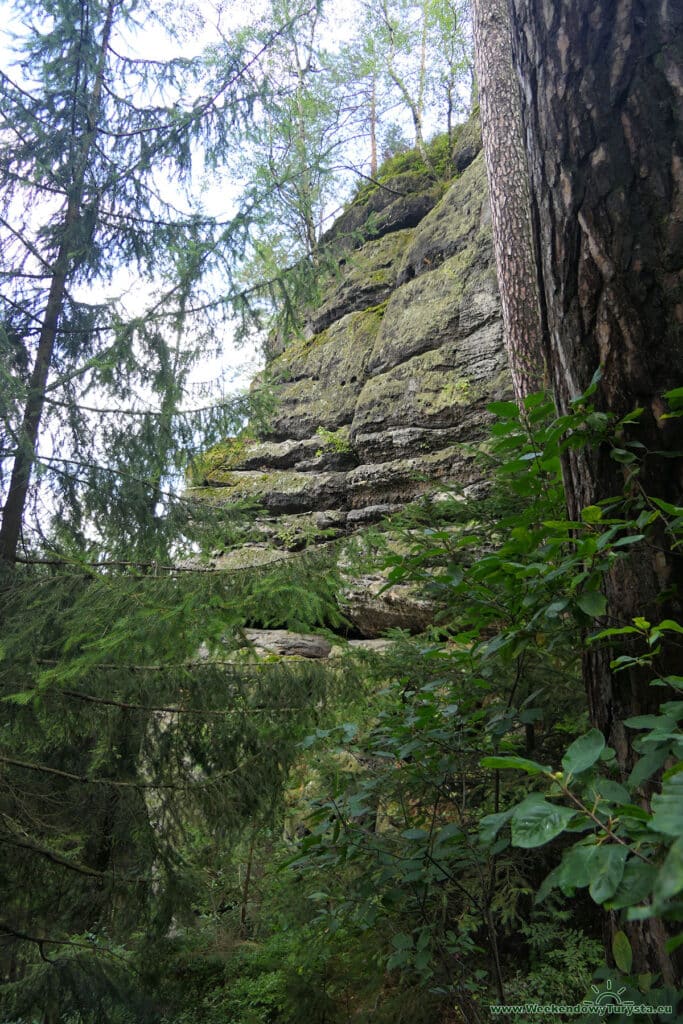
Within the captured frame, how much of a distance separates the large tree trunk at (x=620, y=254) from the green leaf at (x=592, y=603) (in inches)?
8.8

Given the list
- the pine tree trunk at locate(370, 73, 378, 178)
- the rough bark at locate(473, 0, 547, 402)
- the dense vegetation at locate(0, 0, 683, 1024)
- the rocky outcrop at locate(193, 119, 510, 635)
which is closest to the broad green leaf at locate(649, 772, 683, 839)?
the dense vegetation at locate(0, 0, 683, 1024)

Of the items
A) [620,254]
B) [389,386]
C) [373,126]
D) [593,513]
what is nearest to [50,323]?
[620,254]

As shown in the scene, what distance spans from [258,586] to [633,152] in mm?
2323

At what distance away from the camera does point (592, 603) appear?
43.1 inches

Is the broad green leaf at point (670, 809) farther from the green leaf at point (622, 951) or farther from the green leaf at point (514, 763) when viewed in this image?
the green leaf at point (622, 951)

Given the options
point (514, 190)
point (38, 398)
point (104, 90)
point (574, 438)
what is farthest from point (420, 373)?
point (574, 438)

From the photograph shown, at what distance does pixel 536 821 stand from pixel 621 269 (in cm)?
118

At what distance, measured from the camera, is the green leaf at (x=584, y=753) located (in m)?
0.70

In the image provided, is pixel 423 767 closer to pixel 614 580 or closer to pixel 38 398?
pixel 614 580

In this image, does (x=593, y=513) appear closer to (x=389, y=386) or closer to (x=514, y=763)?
(x=514, y=763)

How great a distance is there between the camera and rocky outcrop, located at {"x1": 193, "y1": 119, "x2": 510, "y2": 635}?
8070mm

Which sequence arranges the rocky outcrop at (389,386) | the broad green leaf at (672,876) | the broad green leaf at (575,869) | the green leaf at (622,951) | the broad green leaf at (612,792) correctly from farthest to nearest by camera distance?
the rocky outcrop at (389,386) < the green leaf at (622,951) < the broad green leaf at (612,792) < the broad green leaf at (575,869) < the broad green leaf at (672,876)

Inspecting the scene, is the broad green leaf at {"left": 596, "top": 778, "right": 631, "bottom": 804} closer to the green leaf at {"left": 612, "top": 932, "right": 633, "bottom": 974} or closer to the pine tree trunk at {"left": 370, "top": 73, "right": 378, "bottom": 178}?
the green leaf at {"left": 612, "top": 932, "right": 633, "bottom": 974}

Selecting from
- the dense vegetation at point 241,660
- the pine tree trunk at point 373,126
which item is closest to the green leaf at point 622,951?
the dense vegetation at point 241,660
